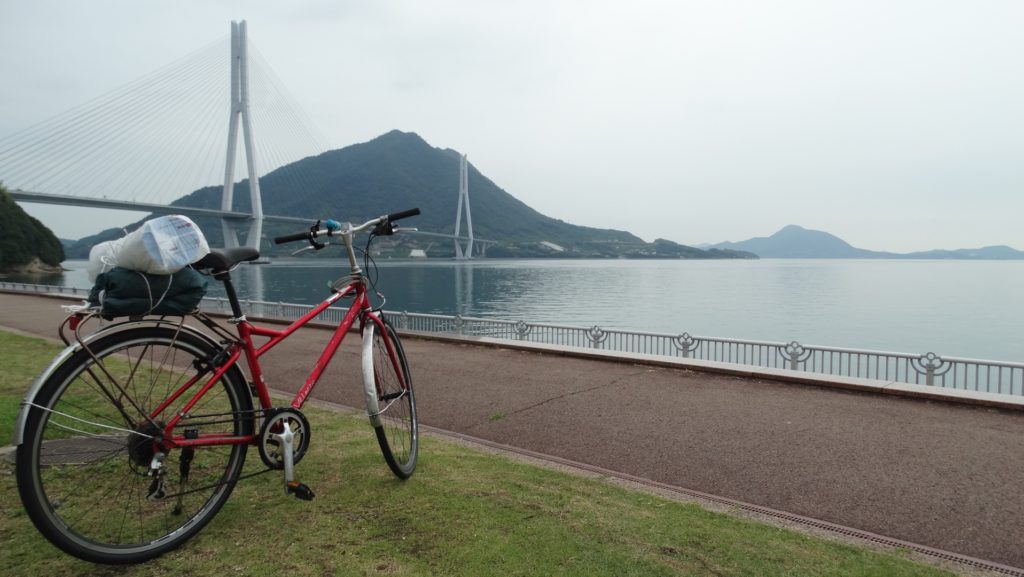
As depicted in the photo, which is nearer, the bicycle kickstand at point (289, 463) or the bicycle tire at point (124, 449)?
the bicycle tire at point (124, 449)

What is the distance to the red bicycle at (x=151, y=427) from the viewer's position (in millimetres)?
2457

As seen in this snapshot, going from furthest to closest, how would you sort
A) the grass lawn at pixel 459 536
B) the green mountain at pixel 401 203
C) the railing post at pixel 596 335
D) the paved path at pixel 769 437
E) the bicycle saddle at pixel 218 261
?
the green mountain at pixel 401 203 → the railing post at pixel 596 335 → the paved path at pixel 769 437 → the bicycle saddle at pixel 218 261 → the grass lawn at pixel 459 536

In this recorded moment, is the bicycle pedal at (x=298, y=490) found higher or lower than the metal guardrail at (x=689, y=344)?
higher

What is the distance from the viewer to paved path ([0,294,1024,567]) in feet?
12.6

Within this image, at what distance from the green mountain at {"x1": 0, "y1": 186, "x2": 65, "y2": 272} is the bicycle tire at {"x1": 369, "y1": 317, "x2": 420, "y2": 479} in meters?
97.0

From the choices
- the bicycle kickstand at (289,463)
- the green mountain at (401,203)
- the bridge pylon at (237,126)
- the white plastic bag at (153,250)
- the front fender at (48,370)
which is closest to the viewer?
the front fender at (48,370)

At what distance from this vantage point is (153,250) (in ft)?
8.27

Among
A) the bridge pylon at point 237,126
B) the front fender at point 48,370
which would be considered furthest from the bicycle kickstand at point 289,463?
the bridge pylon at point 237,126

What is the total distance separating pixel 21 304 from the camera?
65.7ft

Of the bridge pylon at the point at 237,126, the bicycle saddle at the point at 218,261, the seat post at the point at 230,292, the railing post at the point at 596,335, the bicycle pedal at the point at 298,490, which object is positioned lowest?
the railing post at the point at 596,335

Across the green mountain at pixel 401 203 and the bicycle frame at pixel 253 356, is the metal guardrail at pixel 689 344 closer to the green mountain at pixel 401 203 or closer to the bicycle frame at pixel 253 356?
the bicycle frame at pixel 253 356

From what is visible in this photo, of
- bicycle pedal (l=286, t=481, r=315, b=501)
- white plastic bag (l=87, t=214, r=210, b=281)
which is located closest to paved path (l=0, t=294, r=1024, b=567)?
bicycle pedal (l=286, t=481, r=315, b=501)

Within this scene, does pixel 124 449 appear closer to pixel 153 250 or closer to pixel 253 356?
pixel 253 356

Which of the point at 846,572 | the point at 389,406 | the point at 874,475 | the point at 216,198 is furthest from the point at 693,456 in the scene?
the point at 216,198
